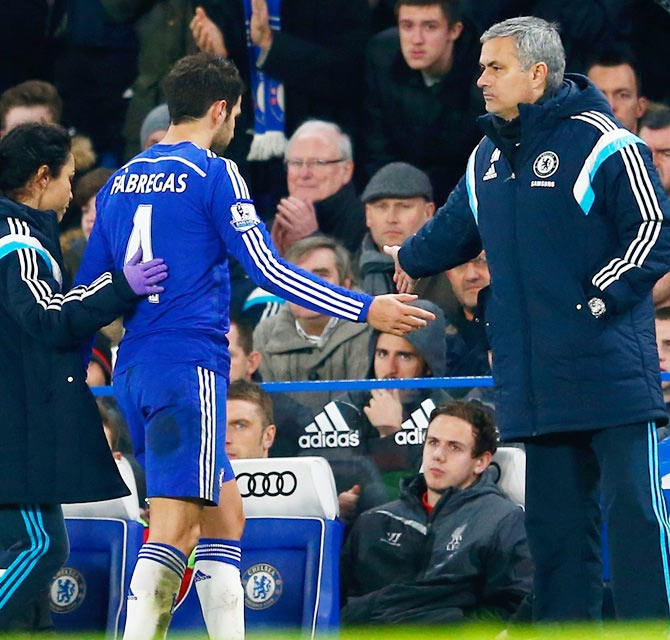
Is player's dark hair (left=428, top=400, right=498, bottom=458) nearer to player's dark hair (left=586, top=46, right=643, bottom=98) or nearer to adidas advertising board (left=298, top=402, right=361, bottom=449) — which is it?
adidas advertising board (left=298, top=402, right=361, bottom=449)

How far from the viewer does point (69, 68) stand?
1029 cm

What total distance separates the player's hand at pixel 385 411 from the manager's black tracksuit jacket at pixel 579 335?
1.14m

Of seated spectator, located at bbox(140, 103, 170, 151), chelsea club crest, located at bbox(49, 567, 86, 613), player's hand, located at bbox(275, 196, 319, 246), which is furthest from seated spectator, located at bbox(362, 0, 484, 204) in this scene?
chelsea club crest, located at bbox(49, 567, 86, 613)

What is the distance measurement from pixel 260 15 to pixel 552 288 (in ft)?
15.7

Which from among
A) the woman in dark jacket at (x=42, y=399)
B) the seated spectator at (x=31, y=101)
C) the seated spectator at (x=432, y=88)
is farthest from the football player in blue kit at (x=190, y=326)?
the seated spectator at (x=31, y=101)

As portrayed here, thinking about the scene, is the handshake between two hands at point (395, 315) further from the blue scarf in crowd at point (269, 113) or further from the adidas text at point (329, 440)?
the blue scarf in crowd at point (269, 113)

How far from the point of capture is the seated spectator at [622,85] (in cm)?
871

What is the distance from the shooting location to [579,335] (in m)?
5.22

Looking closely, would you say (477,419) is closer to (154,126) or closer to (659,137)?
(659,137)

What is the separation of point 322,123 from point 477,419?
334 cm

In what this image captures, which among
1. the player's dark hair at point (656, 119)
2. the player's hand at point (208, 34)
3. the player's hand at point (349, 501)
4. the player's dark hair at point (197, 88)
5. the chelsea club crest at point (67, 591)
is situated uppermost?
the player's hand at point (208, 34)

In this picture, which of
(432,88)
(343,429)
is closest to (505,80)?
(343,429)

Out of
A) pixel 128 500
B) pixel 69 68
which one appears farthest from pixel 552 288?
pixel 69 68

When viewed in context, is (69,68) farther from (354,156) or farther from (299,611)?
(299,611)
